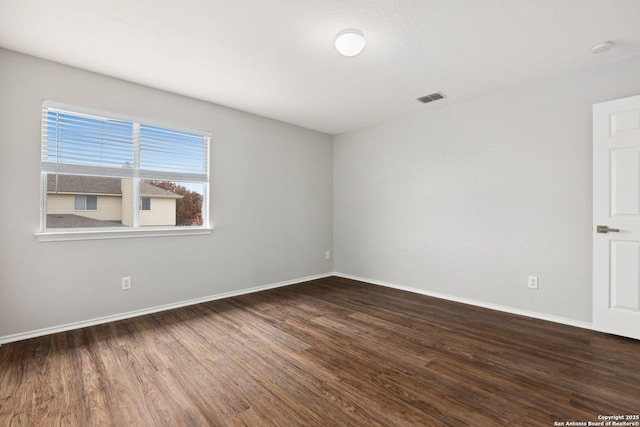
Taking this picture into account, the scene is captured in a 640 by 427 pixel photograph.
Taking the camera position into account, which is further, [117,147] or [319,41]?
[117,147]

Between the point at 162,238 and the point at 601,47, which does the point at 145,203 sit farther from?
the point at 601,47

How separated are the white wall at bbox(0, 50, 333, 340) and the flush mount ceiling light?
3494mm

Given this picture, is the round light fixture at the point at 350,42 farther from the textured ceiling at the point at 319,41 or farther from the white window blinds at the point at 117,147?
the white window blinds at the point at 117,147

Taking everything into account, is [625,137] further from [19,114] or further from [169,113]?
[19,114]

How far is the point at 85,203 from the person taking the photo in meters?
2.82

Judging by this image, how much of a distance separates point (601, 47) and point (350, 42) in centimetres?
212

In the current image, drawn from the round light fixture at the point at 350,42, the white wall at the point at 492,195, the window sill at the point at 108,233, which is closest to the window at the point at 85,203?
the window sill at the point at 108,233

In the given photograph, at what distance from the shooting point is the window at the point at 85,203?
2783mm

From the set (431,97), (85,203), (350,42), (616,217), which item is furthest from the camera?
(431,97)

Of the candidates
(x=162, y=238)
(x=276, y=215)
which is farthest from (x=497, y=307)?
(x=162, y=238)

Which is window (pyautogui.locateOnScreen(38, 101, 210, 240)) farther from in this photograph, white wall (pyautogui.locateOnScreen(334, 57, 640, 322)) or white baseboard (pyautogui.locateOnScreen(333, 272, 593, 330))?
white baseboard (pyautogui.locateOnScreen(333, 272, 593, 330))

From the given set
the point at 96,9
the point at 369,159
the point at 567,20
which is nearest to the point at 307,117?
the point at 369,159

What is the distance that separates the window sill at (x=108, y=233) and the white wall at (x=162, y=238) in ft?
0.20

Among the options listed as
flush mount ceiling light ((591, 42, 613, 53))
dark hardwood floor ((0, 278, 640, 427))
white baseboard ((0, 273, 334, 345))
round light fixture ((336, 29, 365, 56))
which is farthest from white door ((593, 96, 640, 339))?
white baseboard ((0, 273, 334, 345))
